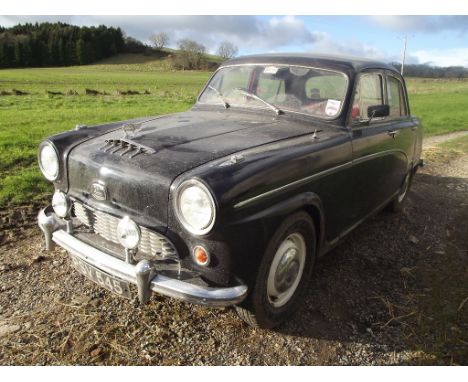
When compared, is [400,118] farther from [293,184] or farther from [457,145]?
[457,145]

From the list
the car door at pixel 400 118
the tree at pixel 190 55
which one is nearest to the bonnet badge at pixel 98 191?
the car door at pixel 400 118

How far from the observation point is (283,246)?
257 centimetres

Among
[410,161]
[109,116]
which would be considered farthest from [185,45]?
[410,161]

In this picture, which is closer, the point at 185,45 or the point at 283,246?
the point at 283,246

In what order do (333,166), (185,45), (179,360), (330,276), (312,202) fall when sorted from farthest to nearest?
1. (185,45)
2. (330,276)
3. (333,166)
4. (312,202)
5. (179,360)

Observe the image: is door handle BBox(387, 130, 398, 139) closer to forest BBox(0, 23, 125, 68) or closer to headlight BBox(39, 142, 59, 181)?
headlight BBox(39, 142, 59, 181)

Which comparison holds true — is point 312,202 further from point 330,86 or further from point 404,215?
point 404,215

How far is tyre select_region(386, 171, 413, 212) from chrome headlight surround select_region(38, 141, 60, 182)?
11.8ft

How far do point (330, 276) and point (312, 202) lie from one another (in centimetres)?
104

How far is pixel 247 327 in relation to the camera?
2.73 m

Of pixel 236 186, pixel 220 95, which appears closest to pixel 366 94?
pixel 220 95

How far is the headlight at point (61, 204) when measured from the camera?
2793 mm

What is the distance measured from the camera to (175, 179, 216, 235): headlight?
6.90 ft

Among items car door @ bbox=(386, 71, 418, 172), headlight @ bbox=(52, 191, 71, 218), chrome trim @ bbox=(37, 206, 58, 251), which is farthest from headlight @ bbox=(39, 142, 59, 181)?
car door @ bbox=(386, 71, 418, 172)
